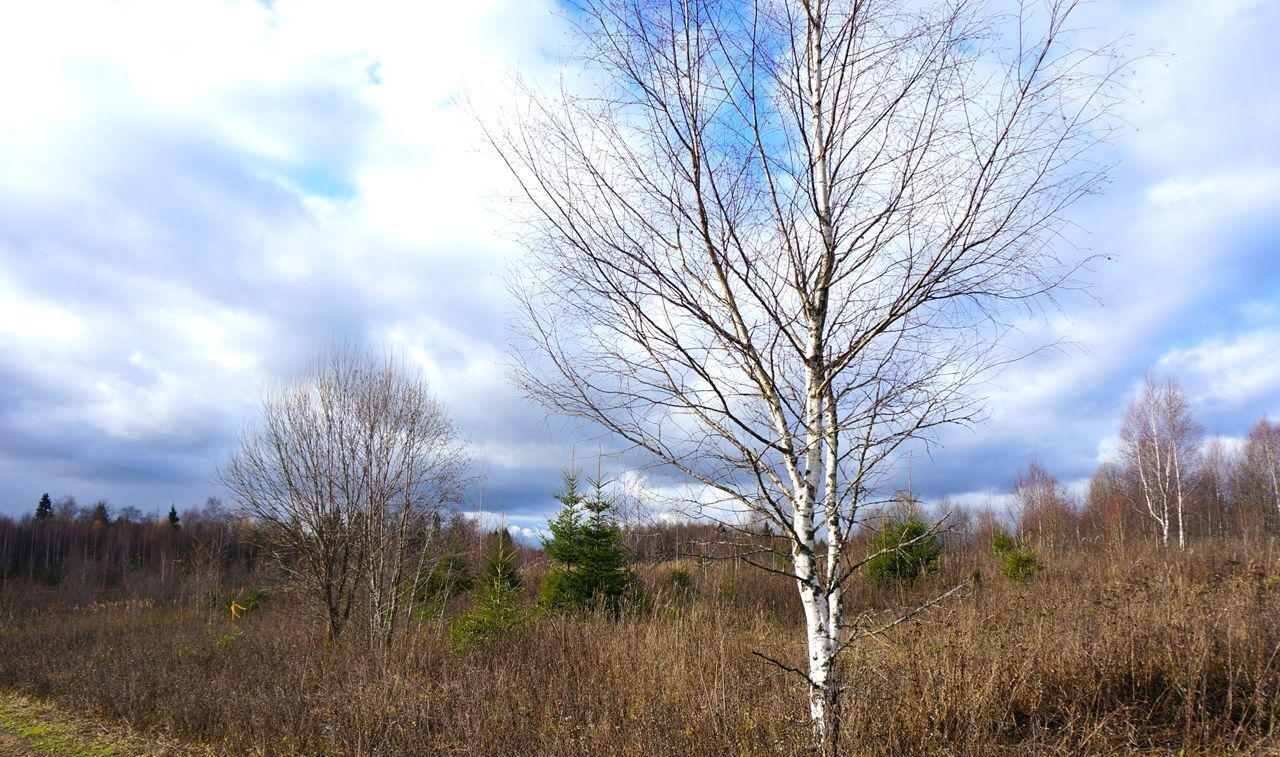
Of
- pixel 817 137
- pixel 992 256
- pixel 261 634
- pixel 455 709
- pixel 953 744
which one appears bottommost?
pixel 261 634

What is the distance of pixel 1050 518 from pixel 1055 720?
2613 centimetres

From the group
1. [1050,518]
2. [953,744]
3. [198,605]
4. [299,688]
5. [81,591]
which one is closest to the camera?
[953,744]

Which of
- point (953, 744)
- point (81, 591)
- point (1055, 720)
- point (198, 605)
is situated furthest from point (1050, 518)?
point (81, 591)

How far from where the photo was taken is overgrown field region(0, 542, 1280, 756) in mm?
4281

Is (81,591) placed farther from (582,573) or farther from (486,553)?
(582,573)

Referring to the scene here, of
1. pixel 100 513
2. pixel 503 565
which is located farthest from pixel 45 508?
pixel 503 565

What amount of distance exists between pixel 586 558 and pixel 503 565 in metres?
2.16

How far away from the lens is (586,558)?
13.8 m

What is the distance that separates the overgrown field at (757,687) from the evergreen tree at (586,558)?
2571 mm

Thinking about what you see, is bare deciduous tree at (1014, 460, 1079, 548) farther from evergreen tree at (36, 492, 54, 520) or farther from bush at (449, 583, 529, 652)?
evergreen tree at (36, 492, 54, 520)

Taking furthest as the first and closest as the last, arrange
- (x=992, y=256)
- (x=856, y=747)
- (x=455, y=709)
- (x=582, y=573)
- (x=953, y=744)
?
(x=582, y=573)
(x=455, y=709)
(x=953, y=744)
(x=856, y=747)
(x=992, y=256)

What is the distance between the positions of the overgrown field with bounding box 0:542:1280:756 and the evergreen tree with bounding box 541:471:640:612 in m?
2.57

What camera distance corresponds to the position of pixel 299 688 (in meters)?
8.00

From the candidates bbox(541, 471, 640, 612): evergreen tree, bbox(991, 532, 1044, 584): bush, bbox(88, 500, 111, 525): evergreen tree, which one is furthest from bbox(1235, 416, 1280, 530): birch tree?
bbox(88, 500, 111, 525): evergreen tree
